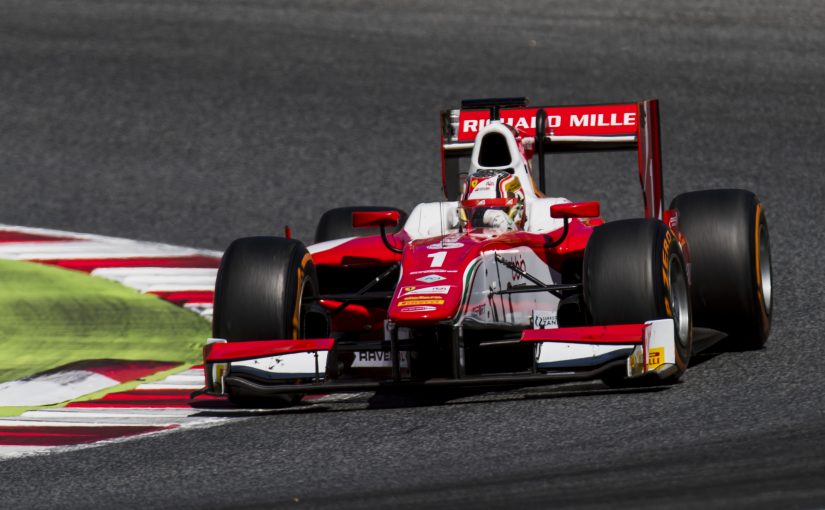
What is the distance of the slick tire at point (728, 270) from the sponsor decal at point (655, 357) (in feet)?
4.09

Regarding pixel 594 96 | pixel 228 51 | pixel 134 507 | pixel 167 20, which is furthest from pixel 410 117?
pixel 134 507

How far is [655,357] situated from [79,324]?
14.6 feet

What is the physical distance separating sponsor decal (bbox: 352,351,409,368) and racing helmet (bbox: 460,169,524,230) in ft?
2.98

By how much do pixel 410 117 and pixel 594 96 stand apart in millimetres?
1862

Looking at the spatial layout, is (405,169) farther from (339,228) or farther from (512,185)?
(512,185)

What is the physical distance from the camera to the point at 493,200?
28.6 feet

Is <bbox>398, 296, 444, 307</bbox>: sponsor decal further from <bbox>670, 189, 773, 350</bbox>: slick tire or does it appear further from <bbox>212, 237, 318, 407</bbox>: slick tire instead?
<bbox>670, 189, 773, 350</bbox>: slick tire

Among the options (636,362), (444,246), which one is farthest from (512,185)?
(636,362)

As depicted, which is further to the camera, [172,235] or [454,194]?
[172,235]

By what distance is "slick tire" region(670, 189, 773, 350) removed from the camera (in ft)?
28.4

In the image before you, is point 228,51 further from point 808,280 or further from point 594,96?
point 808,280

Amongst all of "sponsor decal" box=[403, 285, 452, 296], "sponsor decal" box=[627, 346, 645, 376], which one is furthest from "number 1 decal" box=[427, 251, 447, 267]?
"sponsor decal" box=[627, 346, 645, 376]

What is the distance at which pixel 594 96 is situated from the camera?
1606 cm

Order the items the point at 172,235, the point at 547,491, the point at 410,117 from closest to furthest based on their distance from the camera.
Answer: the point at 547,491
the point at 172,235
the point at 410,117
